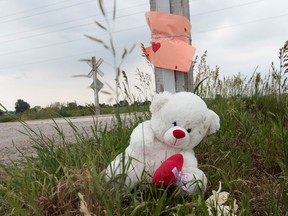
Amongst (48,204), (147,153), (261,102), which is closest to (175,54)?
(147,153)

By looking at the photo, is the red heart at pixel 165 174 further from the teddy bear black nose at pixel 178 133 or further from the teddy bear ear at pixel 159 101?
the teddy bear ear at pixel 159 101

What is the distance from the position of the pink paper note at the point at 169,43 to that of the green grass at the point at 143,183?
57cm

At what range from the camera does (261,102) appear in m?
4.66

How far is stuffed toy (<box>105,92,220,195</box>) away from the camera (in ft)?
6.51

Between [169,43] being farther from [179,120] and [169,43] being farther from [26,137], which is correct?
[26,137]

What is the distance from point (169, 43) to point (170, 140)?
83 centimetres

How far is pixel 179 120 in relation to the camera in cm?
208

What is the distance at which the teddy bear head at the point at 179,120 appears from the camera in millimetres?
2064

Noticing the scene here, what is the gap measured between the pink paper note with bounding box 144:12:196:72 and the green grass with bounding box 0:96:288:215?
0.57 m

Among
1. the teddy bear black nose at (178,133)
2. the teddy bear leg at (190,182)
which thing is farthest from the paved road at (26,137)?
the teddy bear leg at (190,182)

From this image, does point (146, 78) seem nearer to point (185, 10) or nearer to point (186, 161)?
point (185, 10)

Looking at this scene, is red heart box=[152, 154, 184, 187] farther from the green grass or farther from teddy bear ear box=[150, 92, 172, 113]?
teddy bear ear box=[150, 92, 172, 113]

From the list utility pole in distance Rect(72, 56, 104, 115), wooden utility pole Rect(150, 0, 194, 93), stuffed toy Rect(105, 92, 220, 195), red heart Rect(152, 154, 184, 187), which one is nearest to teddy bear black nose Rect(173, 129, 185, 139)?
stuffed toy Rect(105, 92, 220, 195)

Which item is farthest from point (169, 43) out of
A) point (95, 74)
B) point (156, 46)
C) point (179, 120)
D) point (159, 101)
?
point (95, 74)
